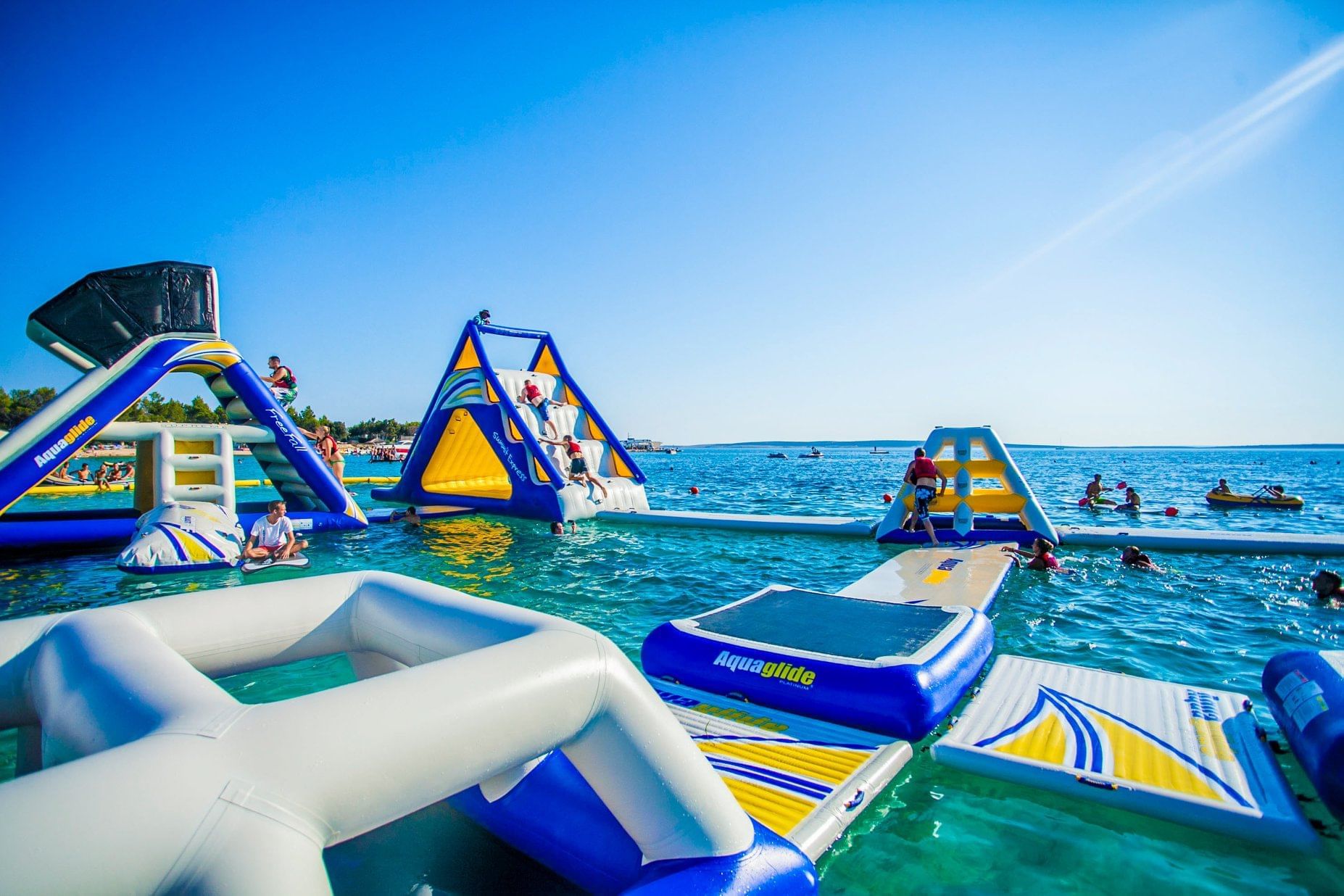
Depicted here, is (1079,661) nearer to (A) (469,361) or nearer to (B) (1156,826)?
(B) (1156,826)

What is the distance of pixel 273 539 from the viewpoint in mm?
9227

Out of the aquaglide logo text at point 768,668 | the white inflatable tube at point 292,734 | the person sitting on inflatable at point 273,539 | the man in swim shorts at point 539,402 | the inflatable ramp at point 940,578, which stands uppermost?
the man in swim shorts at point 539,402

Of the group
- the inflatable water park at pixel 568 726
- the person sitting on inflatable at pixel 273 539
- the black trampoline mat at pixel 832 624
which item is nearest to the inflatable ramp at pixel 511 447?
the person sitting on inflatable at pixel 273 539

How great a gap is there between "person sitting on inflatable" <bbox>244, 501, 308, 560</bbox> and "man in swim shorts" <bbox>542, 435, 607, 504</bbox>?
5630 mm

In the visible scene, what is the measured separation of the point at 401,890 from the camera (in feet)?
7.60

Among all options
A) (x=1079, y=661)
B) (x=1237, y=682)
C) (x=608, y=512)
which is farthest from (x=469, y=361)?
(x=1237, y=682)

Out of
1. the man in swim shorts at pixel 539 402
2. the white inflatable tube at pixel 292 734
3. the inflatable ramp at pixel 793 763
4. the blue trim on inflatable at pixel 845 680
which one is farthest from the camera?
the man in swim shorts at pixel 539 402

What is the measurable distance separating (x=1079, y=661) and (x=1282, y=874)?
2775 mm

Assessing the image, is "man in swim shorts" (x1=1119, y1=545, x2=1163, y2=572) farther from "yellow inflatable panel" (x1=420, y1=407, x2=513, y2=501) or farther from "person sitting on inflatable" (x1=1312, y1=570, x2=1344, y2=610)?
"yellow inflatable panel" (x1=420, y1=407, x2=513, y2=501)

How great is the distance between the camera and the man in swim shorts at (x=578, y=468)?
14.0 m

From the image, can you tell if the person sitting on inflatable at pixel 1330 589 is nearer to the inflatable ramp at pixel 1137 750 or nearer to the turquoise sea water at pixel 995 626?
the turquoise sea water at pixel 995 626

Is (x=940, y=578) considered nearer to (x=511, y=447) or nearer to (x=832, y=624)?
(x=832, y=624)

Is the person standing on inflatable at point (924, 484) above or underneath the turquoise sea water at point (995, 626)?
above

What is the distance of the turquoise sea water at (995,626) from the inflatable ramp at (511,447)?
0.75 metres
